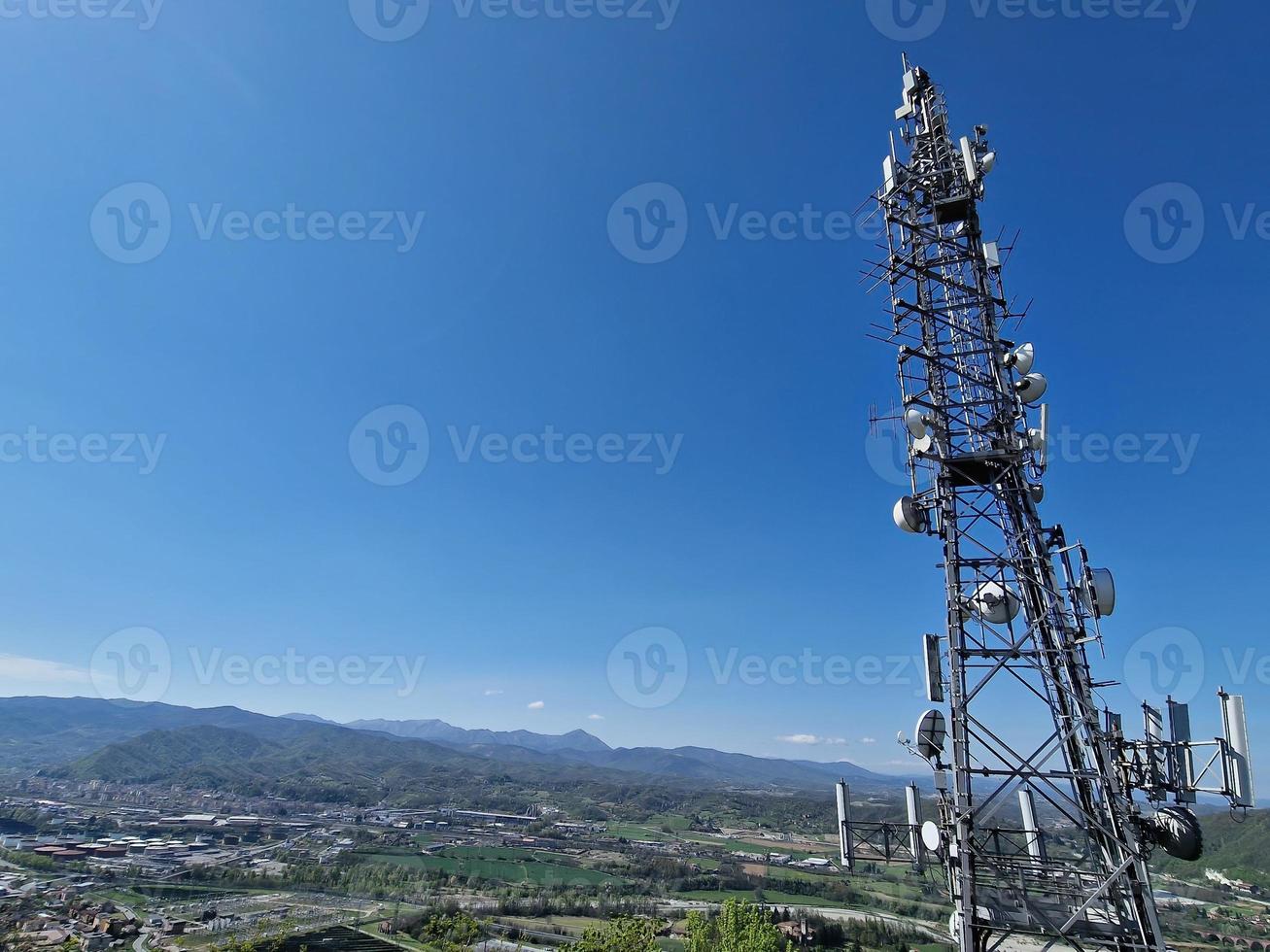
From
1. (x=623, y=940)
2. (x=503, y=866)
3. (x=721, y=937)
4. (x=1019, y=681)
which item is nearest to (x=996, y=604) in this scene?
(x=1019, y=681)

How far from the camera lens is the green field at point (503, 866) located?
6806cm

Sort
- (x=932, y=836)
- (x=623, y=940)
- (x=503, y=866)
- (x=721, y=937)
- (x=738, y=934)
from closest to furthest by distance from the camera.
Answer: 1. (x=932, y=836)
2. (x=623, y=940)
3. (x=738, y=934)
4. (x=721, y=937)
5. (x=503, y=866)

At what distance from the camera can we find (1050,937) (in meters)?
6.77

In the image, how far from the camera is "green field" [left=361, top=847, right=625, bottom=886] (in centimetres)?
6806

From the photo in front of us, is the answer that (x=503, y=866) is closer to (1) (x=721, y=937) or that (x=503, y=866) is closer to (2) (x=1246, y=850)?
(1) (x=721, y=937)

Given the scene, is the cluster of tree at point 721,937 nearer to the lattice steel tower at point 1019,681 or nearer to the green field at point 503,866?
the lattice steel tower at point 1019,681

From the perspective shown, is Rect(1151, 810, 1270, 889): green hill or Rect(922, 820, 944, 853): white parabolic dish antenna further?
Rect(1151, 810, 1270, 889): green hill

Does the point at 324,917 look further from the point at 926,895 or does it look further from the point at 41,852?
the point at 926,895

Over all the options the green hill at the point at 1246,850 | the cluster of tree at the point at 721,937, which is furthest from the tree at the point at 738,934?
the green hill at the point at 1246,850

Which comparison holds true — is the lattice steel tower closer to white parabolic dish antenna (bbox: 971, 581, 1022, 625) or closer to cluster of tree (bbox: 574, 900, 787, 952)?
white parabolic dish antenna (bbox: 971, 581, 1022, 625)

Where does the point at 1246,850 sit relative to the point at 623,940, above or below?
above

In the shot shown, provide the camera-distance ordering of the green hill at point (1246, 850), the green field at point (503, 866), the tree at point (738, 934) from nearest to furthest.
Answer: the tree at point (738, 934) < the green hill at point (1246, 850) < the green field at point (503, 866)

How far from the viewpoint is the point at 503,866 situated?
246ft

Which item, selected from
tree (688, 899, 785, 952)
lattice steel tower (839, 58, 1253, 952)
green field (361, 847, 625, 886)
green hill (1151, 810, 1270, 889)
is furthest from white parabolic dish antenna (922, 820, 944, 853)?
green field (361, 847, 625, 886)
